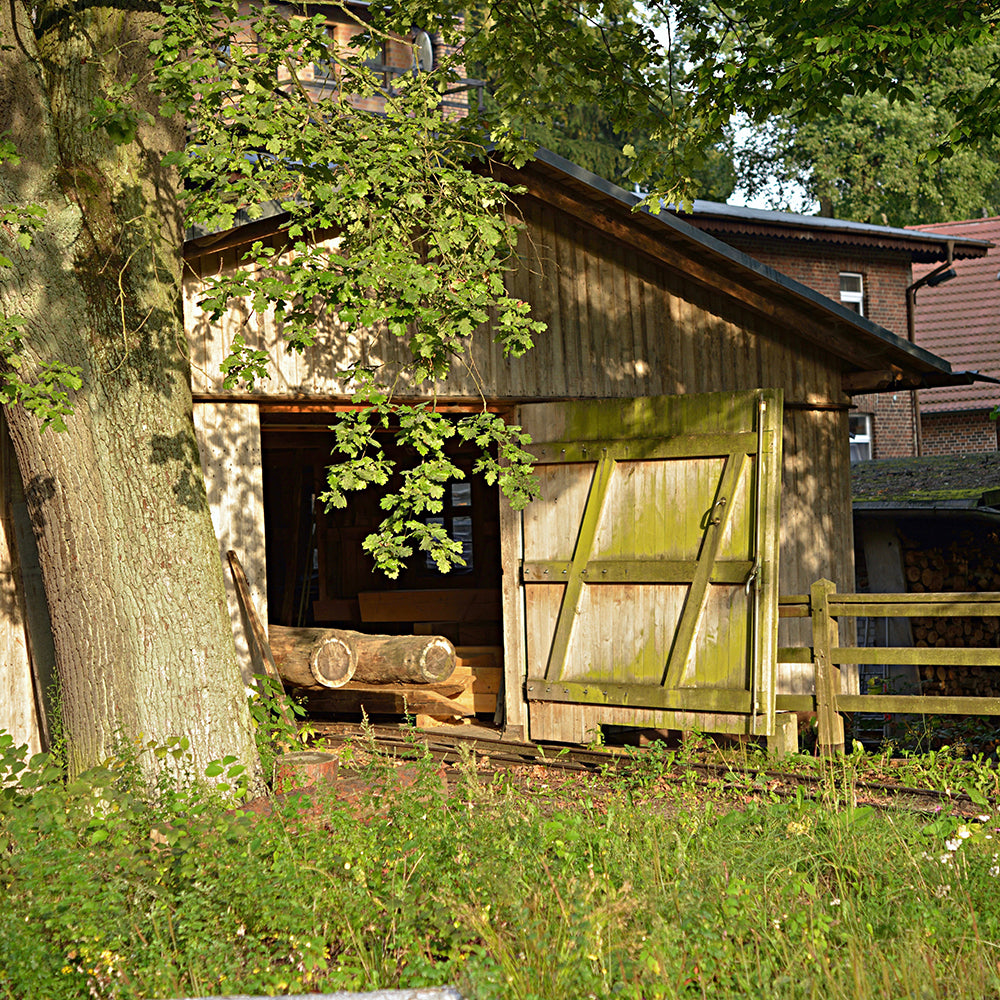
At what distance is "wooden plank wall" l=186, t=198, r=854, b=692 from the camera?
8.67 metres

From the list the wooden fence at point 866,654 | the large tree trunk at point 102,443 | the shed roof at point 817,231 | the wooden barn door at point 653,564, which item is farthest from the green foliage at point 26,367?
the shed roof at point 817,231

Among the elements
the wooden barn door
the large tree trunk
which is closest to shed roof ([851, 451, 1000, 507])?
the wooden barn door

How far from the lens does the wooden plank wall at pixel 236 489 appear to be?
8062mm

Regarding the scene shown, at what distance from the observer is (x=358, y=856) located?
15.0ft

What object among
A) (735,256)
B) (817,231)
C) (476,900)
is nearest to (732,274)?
(735,256)

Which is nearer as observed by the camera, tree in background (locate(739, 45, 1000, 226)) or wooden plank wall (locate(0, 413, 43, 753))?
wooden plank wall (locate(0, 413, 43, 753))

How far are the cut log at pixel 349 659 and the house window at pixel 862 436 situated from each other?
47.2 feet

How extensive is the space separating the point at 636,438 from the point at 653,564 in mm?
1013

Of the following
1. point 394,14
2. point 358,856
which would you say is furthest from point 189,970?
point 394,14

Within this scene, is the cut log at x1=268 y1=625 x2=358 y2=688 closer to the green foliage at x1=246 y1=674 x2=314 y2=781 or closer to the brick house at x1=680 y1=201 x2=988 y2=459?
the green foliage at x1=246 y1=674 x2=314 y2=781

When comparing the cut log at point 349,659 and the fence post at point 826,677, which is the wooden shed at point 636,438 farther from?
the cut log at point 349,659

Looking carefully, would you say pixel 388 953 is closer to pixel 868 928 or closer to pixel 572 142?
pixel 868 928

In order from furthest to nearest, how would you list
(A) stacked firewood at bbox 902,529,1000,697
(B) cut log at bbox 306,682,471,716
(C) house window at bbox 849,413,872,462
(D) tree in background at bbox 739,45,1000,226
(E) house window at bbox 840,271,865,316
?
(D) tree in background at bbox 739,45,1000,226 < (C) house window at bbox 849,413,872,462 < (E) house window at bbox 840,271,865,316 < (A) stacked firewood at bbox 902,529,1000,697 < (B) cut log at bbox 306,682,471,716

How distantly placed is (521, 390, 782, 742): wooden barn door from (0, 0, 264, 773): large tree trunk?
3238 mm
